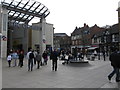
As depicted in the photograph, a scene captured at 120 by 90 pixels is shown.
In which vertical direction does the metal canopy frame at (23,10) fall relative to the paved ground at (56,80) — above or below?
above

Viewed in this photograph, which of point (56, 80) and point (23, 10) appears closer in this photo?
point (56, 80)

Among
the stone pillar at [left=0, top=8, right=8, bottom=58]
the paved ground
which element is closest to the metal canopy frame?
the stone pillar at [left=0, top=8, right=8, bottom=58]

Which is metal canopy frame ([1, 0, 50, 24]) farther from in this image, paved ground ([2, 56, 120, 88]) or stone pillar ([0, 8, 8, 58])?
paved ground ([2, 56, 120, 88])

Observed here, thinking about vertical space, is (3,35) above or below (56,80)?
above

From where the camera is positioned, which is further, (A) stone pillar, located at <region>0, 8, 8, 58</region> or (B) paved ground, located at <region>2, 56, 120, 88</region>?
(A) stone pillar, located at <region>0, 8, 8, 58</region>

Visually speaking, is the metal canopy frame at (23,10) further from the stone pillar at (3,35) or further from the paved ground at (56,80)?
the paved ground at (56,80)

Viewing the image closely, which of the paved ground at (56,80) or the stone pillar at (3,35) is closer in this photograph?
the paved ground at (56,80)

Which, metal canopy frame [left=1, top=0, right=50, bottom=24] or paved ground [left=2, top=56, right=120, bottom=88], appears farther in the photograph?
metal canopy frame [left=1, top=0, right=50, bottom=24]

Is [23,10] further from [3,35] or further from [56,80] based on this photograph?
[56,80]

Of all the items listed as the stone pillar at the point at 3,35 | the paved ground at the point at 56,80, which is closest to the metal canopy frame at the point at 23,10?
the stone pillar at the point at 3,35

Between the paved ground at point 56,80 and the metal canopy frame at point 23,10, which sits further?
the metal canopy frame at point 23,10

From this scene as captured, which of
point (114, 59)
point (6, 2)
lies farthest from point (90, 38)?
point (114, 59)

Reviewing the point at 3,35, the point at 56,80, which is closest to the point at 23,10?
the point at 3,35

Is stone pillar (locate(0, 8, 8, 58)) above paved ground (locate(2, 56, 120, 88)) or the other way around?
above
